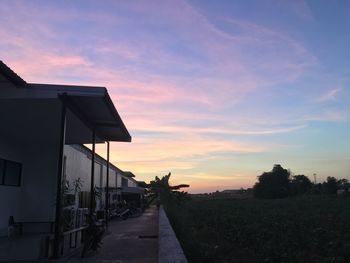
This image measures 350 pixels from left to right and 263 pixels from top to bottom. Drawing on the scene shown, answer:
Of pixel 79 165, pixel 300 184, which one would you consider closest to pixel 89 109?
pixel 79 165

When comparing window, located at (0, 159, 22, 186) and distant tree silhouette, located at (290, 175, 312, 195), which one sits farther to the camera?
distant tree silhouette, located at (290, 175, 312, 195)

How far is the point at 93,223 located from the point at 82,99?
10.8 feet

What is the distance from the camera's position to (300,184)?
12850 centimetres

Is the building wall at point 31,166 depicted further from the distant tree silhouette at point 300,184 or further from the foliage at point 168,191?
the distant tree silhouette at point 300,184

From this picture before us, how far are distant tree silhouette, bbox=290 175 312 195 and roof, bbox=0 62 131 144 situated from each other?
103m

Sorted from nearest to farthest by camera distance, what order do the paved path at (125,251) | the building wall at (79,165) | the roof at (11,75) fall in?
the roof at (11,75)
the paved path at (125,251)
the building wall at (79,165)

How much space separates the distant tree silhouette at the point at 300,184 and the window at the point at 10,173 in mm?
101997

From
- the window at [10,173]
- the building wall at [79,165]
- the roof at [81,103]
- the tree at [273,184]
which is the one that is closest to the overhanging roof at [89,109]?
the roof at [81,103]

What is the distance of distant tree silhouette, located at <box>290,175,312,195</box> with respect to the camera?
388 feet

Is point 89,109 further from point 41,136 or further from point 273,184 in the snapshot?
point 273,184

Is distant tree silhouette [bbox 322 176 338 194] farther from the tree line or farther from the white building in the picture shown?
the white building

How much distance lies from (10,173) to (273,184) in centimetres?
9608

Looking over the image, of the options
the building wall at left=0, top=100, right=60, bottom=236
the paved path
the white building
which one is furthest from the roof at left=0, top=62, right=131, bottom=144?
the paved path

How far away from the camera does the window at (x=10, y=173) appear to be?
1732cm
